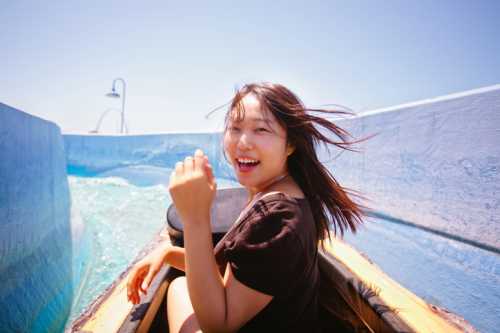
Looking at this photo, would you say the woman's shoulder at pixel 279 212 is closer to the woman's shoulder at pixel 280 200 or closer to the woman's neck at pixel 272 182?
the woman's shoulder at pixel 280 200

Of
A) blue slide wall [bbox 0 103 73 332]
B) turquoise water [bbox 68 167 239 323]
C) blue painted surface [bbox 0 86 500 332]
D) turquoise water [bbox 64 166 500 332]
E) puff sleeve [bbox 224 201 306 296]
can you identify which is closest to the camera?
puff sleeve [bbox 224 201 306 296]

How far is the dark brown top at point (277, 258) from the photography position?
1.67ft

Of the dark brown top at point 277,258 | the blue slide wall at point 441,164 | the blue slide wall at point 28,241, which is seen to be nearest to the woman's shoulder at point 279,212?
the dark brown top at point 277,258

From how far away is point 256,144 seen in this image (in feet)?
2.42

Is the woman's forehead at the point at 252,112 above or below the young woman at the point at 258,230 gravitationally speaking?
above

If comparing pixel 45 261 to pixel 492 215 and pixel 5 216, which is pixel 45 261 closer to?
pixel 5 216

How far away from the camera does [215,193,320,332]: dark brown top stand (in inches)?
20.1

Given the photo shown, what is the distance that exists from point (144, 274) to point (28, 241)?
5.63ft

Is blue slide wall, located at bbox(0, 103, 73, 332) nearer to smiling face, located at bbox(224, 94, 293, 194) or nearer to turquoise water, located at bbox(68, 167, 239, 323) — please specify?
turquoise water, located at bbox(68, 167, 239, 323)

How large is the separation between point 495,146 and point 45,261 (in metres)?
4.52

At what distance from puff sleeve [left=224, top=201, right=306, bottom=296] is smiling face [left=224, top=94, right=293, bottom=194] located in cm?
22

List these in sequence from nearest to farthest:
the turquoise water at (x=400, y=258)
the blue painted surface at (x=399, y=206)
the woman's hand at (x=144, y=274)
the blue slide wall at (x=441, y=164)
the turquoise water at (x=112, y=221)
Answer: the woman's hand at (x=144, y=274) < the blue painted surface at (x=399, y=206) < the turquoise water at (x=400, y=258) < the blue slide wall at (x=441, y=164) < the turquoise water at (x=112, y=221)

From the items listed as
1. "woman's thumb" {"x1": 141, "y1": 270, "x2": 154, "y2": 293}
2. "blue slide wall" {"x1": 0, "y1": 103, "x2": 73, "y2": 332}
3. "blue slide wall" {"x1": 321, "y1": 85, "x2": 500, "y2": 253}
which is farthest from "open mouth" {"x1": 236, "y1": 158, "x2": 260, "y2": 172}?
"blue slide wall" {"x1": 321, "y1": 85, "x2": 500, "y2": 253}

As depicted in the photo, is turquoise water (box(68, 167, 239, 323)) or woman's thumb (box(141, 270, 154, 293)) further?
turquoise water (box(68, 167, 239, 323))
